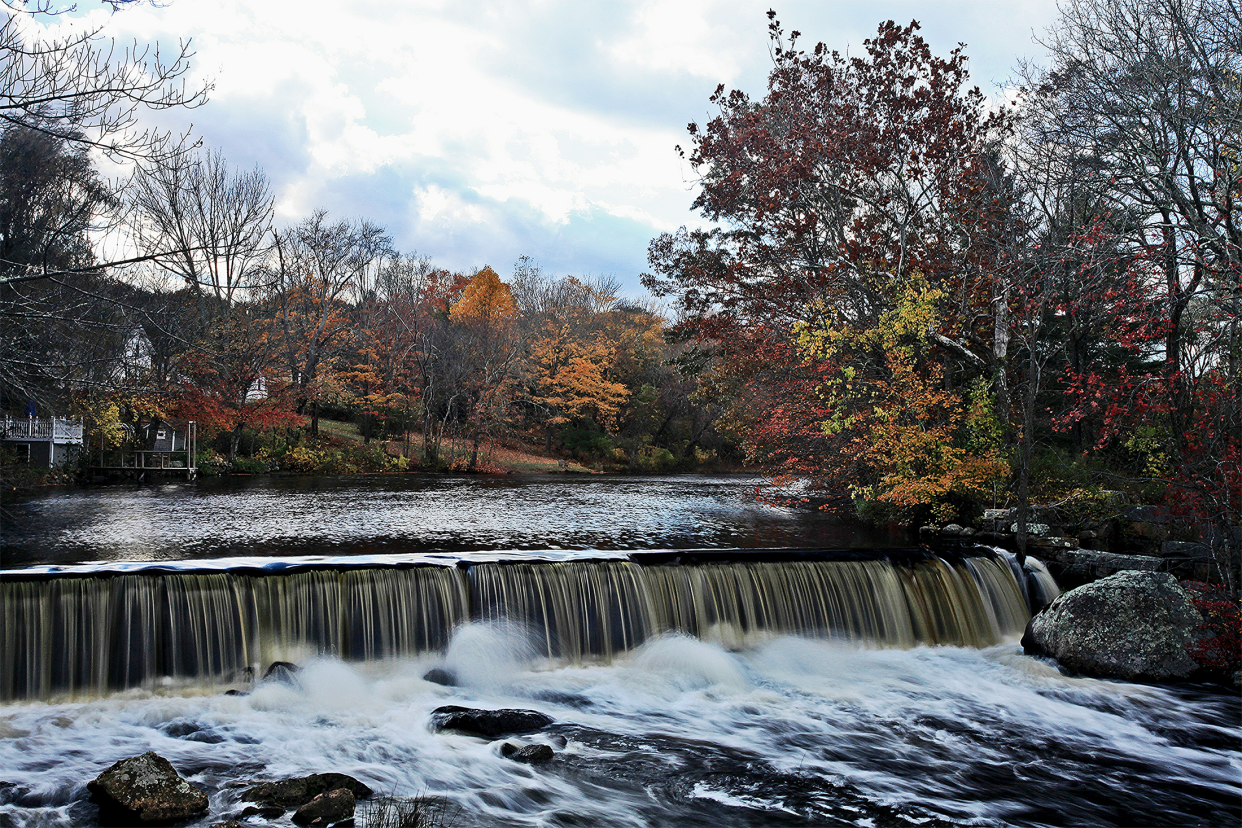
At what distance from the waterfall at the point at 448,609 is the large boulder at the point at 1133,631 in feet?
5.40

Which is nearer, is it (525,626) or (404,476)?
(525,626)

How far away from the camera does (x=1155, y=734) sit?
7.77 meters

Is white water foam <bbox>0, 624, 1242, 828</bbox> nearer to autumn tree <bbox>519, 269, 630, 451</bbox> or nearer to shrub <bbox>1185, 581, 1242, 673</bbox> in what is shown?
shrub <bbox>1185, 581, 1242, 673</bbox>

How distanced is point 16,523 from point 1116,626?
730 inches

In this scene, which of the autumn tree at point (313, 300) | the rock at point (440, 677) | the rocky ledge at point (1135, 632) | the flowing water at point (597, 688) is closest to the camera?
the flowing water at point (597, 688)

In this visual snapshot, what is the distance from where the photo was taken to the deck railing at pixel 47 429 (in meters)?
25.2

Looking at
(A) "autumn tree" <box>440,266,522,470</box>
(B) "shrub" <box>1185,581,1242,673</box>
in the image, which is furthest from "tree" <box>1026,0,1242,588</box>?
(A) "autumn tree" <box>440,266,522,470</box>

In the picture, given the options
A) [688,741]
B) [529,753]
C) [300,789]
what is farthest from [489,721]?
[300,789]

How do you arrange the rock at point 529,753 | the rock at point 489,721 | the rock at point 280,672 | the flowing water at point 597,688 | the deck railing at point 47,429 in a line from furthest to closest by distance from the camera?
the deck railing at point 47,429
the rock at point 280,672
the rock at point 489,721
the rock at point 529,753
the flowing water at point 597,688

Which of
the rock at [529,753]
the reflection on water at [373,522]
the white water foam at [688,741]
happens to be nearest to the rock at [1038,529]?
the reflection on water at [373,522]

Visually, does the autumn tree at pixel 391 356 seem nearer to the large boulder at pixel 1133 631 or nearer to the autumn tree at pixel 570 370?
the autumn tree at pixel 570 370

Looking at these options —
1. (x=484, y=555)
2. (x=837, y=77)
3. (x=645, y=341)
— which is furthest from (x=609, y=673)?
(x=645, y=341)

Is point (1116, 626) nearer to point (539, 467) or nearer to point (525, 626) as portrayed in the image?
point (525, 626)

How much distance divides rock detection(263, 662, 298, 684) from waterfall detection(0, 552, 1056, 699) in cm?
16
